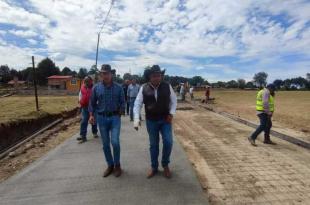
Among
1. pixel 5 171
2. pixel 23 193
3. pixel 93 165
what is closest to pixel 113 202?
pixel 23 193

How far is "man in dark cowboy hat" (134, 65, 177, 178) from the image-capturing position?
5.19m

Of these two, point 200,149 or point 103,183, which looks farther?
point 200,149

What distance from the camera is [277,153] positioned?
23.6 ft

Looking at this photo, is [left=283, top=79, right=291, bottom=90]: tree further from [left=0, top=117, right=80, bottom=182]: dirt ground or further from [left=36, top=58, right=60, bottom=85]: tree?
[left=0, top=117, right=80, bottom=182]: dirt ground

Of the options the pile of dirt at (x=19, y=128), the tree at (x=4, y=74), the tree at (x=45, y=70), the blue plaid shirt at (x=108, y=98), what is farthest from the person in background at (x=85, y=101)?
the tree at (x=4, y=74)

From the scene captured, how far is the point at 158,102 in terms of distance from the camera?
204 inches

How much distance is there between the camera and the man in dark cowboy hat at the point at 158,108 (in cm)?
519

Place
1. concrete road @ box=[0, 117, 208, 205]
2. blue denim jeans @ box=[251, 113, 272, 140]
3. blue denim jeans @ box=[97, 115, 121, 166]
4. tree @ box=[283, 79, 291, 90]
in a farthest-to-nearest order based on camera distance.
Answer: tree @ box=[283, 79, 291, 90] < blue denim jeans @ box=[251, 113, 272, 140] < blue denim jeans @ box=[97, 115, 121, 166] < concrete road @ box=[0, 117, 208, 205]

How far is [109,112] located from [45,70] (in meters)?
94.1

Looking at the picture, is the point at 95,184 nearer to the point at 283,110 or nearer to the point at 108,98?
the point at 108,98

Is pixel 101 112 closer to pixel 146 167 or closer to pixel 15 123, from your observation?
pixel 146 167

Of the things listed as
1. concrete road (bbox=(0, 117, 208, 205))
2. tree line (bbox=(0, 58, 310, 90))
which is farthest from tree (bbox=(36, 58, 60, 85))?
concrete road (bbox=(0, 117, 208, 205))

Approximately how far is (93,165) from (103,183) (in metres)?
Result: 1.12

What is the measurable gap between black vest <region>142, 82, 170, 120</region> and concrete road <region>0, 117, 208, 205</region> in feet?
3.35
